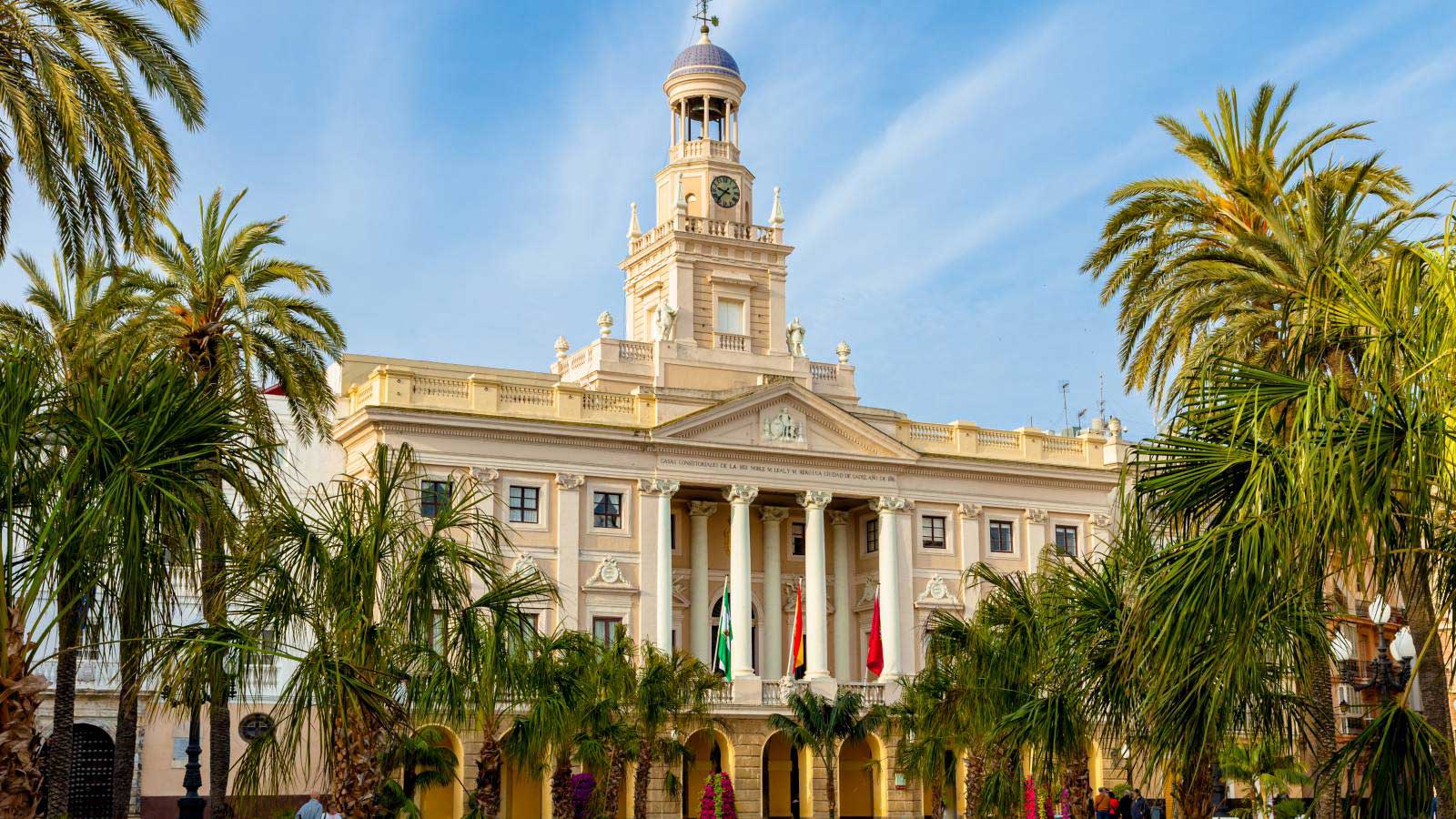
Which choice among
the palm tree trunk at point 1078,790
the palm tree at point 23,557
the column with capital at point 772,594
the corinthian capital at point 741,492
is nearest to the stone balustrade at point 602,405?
the corinthian capital at point 741,492

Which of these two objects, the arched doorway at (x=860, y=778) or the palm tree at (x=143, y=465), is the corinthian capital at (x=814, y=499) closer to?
the arched doorway at (x=860, y=778)

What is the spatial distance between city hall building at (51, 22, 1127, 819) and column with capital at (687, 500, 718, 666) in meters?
0.08

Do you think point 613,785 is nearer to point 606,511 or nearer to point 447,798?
point 447,798

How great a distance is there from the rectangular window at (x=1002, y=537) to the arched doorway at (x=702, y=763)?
531 inches

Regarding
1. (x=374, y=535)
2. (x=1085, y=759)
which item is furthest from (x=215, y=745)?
(x=1085, y=759)

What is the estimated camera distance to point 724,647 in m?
55.9

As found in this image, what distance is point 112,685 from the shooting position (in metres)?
49.6

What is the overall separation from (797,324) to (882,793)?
17.7 meters

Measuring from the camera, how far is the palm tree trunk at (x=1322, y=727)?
22.6 meters

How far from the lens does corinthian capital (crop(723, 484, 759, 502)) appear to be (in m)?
58.4

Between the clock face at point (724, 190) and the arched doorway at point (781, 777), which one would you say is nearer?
the arched doorway at point (781, 777)

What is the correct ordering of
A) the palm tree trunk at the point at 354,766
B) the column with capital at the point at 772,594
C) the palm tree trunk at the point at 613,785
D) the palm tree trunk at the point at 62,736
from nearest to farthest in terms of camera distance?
the palm tree trunk at the point at 354,766 → the palm tree trunk at the point at 62,736 → the palm tree trunk at the point at 613,785 → the column with capital at the point at 772,594

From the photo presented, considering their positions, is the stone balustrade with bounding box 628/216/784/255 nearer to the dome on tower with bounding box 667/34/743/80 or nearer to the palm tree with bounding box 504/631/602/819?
the dome on tower with bounding box 667/34/743/80

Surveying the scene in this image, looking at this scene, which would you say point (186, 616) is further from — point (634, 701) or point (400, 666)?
point (400, 666)
